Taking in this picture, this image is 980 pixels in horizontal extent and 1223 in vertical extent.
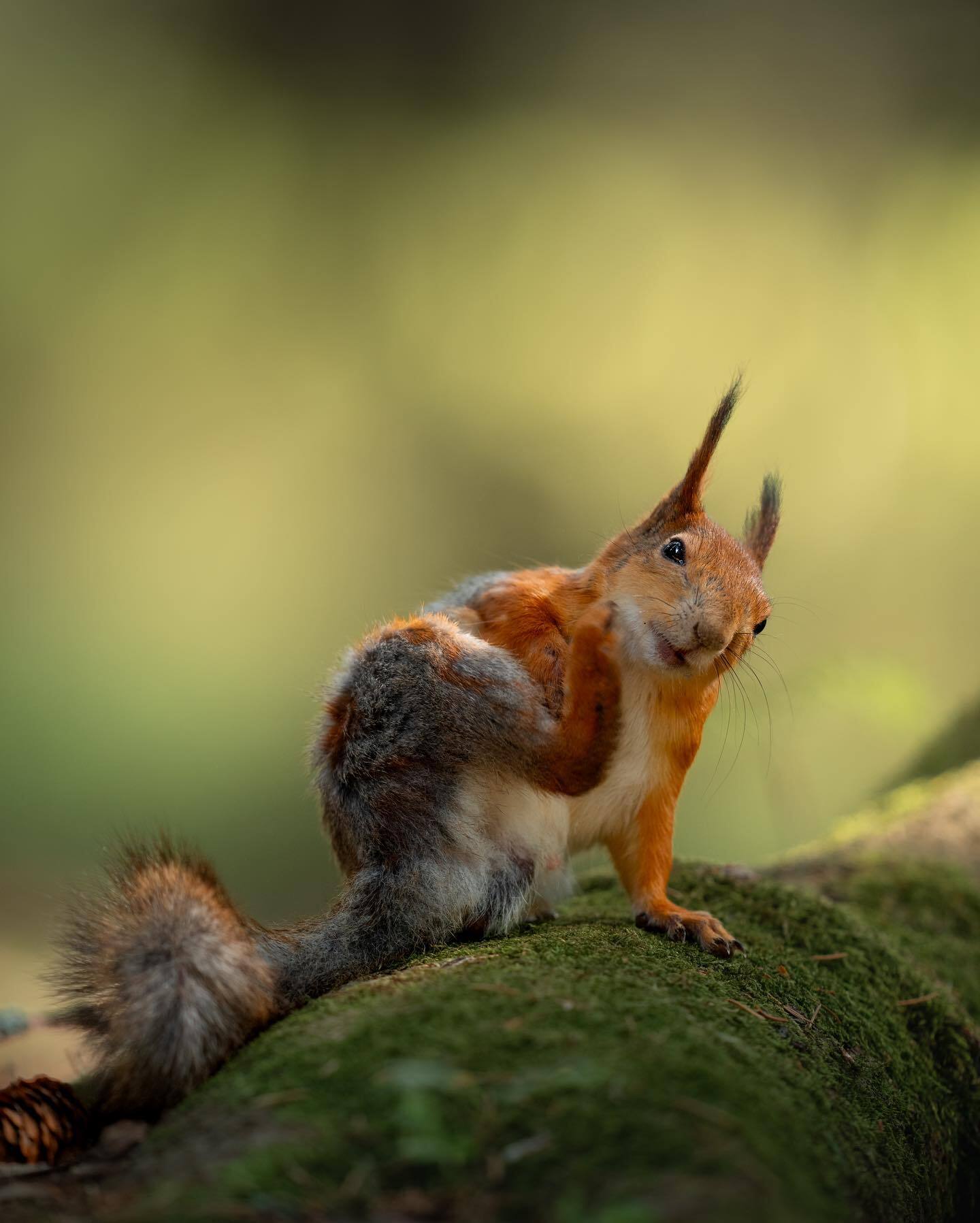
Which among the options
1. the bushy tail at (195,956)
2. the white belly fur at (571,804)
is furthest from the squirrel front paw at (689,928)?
the bushy tail at (195,956)

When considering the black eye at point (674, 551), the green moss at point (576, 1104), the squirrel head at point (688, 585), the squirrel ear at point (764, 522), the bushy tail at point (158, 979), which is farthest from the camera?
the squirrel ear at point (764, 522)

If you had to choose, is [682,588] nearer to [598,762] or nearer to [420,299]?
[598,762]

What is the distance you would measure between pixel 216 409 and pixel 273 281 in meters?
0.79

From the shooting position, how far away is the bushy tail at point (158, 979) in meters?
1.58

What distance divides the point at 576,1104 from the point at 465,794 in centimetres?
81

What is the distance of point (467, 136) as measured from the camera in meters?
5.86

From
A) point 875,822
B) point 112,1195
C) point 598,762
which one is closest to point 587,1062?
point 112,1195

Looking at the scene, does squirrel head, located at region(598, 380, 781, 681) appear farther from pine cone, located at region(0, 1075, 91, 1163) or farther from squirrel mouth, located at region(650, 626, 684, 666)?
pine cone, located at region(0, 1075, 91, 1163)

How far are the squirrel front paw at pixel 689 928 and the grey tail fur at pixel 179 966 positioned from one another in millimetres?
545

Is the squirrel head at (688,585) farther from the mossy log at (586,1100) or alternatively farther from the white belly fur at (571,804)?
the mossy log at (586,1100)

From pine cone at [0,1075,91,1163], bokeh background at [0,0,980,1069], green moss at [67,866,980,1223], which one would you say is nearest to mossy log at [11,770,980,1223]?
green moss at [67,866,980,1223]

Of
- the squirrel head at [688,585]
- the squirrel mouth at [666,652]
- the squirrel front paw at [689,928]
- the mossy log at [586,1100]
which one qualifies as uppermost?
the squirrel head at [688,585]

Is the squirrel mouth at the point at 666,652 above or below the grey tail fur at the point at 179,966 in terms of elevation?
above

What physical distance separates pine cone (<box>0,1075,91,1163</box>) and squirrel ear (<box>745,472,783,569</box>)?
166 cm
